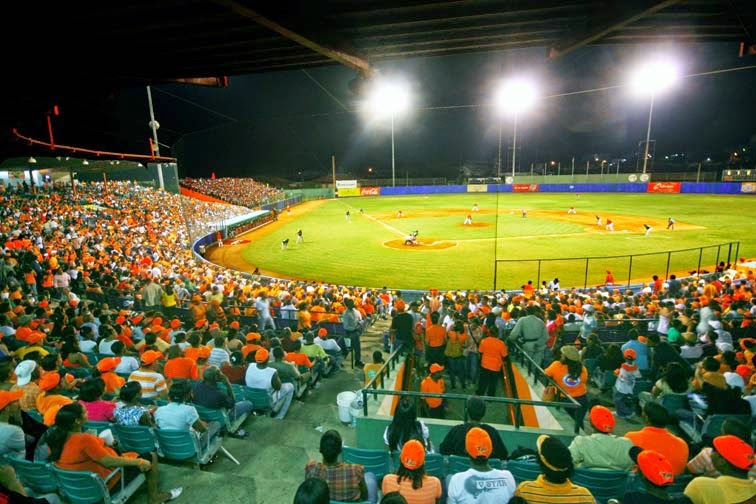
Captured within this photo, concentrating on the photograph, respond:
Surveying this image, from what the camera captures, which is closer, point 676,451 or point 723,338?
point 676,451

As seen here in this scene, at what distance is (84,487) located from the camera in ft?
13.0

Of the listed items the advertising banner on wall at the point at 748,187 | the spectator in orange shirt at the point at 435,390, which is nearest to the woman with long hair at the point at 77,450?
the spectator in orange shirt at the point at 435,390

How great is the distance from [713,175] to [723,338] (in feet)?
253

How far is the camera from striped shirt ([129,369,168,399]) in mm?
5852

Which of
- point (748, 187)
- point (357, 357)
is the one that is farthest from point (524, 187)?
point (357, 357)

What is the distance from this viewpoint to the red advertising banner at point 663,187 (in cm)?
6269

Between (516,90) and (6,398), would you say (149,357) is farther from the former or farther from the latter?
(516,90)

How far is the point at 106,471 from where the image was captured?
4176 mm

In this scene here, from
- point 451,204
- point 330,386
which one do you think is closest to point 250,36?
point 330,386

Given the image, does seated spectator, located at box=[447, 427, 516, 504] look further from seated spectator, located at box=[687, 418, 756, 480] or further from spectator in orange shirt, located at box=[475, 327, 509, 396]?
spectator in orange shirt, located at box=[475, 327, 509, 396]

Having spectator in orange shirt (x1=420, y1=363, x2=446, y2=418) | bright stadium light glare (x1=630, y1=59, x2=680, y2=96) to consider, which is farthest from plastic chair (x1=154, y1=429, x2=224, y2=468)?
bright stadium light glare (x1=630, y1=59, x2=680, y2=96)

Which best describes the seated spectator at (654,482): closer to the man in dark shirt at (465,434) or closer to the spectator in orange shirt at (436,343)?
the man in dark shirt at (465,434)

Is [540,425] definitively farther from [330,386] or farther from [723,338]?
[723,338]

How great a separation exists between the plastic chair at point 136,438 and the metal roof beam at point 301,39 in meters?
4.58
